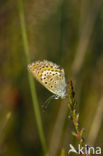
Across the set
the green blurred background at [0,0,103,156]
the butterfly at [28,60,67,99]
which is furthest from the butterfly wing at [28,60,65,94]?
the green blurred background at [0,0,103,156]

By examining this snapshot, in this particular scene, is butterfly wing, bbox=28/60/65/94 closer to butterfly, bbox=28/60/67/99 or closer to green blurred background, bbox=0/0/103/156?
butterfly, bbox=28/60/67/99

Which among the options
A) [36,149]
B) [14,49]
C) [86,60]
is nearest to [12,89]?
[14,49]

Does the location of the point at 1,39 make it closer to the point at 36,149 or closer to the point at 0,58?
the point at 0,58

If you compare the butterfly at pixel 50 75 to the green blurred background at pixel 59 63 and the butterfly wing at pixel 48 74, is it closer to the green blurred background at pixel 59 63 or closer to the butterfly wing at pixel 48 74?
the butterfly wing at pixel 48 74

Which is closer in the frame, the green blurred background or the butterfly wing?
the butterfly wing

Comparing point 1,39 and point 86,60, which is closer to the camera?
point 1,39
